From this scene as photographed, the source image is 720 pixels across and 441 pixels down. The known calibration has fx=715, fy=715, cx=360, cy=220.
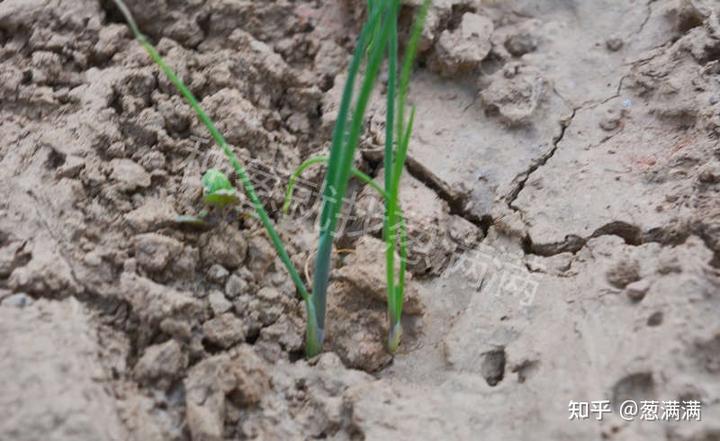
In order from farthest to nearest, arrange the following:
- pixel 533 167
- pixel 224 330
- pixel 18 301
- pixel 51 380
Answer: pixel 533 167 → pixel 224 330 → pixel 18 301 → pixel 51 380

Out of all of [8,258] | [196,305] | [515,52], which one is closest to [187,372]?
[196,305]

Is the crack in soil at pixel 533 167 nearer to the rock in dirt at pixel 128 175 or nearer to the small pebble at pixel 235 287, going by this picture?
the small pebble at pixel 235 287

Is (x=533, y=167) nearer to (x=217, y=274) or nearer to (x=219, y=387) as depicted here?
(x=217, y=274)

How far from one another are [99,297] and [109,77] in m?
0.59

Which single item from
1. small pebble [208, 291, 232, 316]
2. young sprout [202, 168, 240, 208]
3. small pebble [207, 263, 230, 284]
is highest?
young sprout [202, 168, 240, 208]

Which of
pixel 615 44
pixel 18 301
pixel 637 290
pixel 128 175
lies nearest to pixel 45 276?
pixel 18 301

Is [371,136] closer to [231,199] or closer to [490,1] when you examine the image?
[231,199]

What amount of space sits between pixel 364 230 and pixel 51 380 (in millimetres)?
710

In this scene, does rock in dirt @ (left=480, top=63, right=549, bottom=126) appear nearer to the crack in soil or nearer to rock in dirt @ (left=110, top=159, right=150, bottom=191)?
the crack in soil

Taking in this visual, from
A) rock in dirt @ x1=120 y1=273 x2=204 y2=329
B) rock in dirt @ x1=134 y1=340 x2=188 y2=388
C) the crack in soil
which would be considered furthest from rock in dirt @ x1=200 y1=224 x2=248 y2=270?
the crack in soil

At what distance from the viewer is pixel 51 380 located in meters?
1.10

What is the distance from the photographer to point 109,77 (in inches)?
63.8

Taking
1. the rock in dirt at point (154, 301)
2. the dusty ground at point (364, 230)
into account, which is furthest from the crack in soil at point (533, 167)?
the rock in dirt at point (154, 301)

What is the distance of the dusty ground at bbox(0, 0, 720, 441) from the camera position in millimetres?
1175
